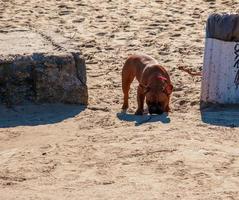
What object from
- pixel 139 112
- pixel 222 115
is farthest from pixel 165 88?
pixel 222 115

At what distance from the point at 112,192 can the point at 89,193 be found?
0.49ft

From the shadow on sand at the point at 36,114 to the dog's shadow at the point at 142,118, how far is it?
1.67 feet

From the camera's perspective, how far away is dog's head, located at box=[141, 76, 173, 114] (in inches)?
304

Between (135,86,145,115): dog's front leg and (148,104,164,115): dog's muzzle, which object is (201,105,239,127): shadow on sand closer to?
(148,104,164,115): dog's muzzle

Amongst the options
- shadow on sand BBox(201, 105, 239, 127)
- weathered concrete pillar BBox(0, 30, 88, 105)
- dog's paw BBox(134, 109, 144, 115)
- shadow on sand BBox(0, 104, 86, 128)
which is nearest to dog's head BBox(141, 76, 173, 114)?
dog's paw BBox(134, 109, 144, 115)

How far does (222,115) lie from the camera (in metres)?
7.60

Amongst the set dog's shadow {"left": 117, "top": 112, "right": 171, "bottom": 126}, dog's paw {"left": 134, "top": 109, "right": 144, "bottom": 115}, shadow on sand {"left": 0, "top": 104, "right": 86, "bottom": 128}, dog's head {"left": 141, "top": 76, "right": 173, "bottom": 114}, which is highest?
dog's head {"left": 141, "top": 76, "right": 173, "bottom": 114}

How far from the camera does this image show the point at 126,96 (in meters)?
8.27

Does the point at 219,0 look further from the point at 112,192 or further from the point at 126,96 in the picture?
the point at 112,192

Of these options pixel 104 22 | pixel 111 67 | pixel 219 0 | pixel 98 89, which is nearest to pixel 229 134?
pixel 98 89

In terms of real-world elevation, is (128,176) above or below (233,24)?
below

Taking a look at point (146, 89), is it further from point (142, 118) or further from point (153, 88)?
point (142, 118)

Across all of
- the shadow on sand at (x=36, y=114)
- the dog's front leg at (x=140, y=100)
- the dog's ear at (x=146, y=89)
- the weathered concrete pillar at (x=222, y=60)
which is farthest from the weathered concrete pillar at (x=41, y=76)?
the weathered concrete pillar at (x=222, y=60)

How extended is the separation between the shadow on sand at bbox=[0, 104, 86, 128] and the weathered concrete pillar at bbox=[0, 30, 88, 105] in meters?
0.10
